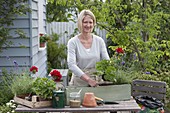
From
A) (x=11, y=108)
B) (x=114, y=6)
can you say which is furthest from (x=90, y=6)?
(x=11, y=108)

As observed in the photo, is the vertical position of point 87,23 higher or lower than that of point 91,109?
higher

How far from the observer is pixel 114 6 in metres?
6.44

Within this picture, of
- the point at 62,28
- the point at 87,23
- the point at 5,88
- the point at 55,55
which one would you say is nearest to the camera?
the point at 87,23

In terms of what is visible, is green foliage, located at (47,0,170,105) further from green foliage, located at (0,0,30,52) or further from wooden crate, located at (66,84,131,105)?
wooden crate, located at (66,84,131,105)

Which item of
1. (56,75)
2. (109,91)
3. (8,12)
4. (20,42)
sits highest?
(8,12)

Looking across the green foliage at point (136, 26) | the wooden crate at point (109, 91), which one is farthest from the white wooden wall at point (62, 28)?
the wooden crate at point (109, 91)

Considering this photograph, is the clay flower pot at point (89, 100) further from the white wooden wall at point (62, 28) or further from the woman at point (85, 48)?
the white wooden wall at point (62, 28)

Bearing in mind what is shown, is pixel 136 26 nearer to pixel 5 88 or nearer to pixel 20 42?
pixel 20 42

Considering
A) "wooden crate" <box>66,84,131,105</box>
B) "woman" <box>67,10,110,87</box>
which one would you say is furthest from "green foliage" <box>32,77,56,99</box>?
"woman" <box>67,10,110,87</box>

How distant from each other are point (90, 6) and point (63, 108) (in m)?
4.02

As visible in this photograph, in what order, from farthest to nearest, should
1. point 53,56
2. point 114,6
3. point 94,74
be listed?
point 53,56, point 114,6, point 94,74

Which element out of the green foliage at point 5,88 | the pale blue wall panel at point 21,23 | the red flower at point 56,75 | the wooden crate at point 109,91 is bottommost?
the green foliage at point 5,88

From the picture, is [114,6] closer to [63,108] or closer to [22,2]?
[22,2]

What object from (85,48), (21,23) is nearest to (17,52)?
(21,23)
